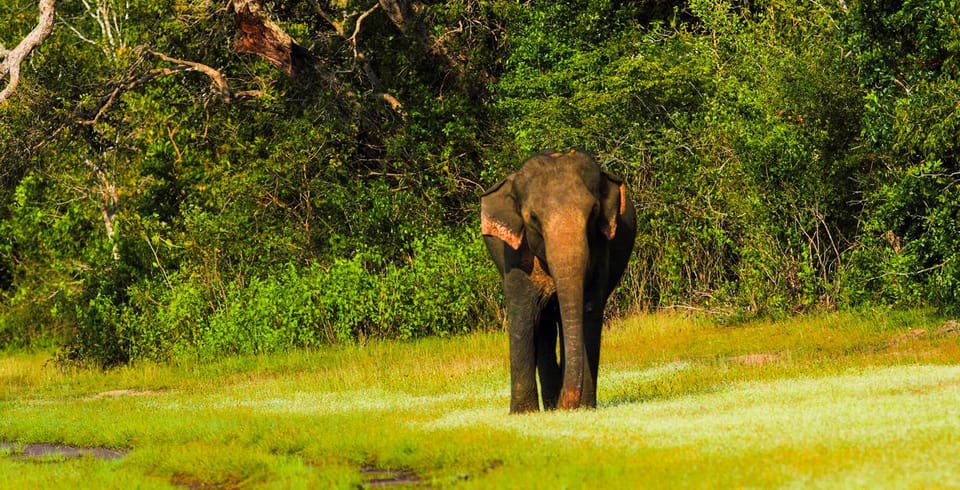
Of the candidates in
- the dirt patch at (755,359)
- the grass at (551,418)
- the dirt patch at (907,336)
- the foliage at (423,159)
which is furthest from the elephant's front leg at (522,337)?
the foliage at (423,159)

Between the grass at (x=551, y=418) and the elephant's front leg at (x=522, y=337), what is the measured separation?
506mm

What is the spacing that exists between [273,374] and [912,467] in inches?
824

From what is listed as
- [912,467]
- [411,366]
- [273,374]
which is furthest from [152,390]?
[912,467]

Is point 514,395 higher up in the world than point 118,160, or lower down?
lower down

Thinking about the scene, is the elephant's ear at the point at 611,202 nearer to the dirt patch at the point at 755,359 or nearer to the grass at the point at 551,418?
the grass at the point at 551,418

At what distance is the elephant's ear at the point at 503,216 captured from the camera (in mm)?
16906

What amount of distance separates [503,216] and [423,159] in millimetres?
21718

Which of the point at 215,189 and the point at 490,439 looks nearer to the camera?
the point at 490,439

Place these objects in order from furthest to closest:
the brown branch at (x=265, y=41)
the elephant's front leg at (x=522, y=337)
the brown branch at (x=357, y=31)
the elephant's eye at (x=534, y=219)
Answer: the brown branch at (x=357, y=31) < the brown branch at (x=265, y=41) < the elephant's front leg at (x=522, y=337) < the elephant's eye at (x=534, y=219)

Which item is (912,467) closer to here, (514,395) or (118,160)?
(514,395)

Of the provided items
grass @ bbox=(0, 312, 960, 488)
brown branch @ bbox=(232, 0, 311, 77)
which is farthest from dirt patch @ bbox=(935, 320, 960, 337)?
brown branch @ bbox=(232, 0, 311, 77)

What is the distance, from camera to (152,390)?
2886cm

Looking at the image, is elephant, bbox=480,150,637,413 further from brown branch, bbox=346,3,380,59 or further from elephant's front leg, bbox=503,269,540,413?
brown branch, bbox=346,3,380,59

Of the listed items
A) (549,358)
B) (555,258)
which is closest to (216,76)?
(549,358)
